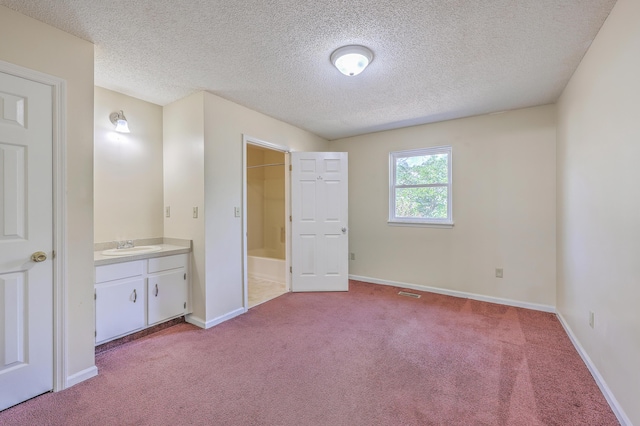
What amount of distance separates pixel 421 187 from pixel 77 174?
12.4ft

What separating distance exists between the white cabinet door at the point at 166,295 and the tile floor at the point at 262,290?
851mm

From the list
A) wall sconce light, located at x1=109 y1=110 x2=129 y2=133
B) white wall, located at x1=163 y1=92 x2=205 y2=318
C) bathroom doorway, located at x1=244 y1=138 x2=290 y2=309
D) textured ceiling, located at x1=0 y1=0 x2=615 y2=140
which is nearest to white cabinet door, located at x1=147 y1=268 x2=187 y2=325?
white wall, located at x1=163 y1=92 x2=205 y2=318

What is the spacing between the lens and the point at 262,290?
4.05 meters

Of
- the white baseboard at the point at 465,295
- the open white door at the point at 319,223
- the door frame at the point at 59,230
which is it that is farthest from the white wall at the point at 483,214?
the door frame at the point at 59,230

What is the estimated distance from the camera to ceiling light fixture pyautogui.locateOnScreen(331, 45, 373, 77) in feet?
6.59

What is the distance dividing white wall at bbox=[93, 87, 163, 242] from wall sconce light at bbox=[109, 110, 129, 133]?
43 millimetres

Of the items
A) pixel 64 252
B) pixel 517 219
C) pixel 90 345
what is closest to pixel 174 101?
pixel 64 252

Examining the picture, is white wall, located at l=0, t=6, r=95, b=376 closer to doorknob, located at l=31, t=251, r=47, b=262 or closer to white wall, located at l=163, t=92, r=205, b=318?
doorknob, located at l=31, t=251, r=47, b=262

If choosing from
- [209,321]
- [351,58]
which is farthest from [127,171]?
[351,58]

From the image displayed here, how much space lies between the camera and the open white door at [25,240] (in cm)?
163

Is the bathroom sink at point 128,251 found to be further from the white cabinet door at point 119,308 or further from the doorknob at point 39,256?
the doorknob at point 39,256

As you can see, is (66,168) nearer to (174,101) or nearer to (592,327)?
(174,101)

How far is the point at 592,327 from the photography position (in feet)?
6.58

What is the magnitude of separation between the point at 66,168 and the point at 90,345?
1260 mm
